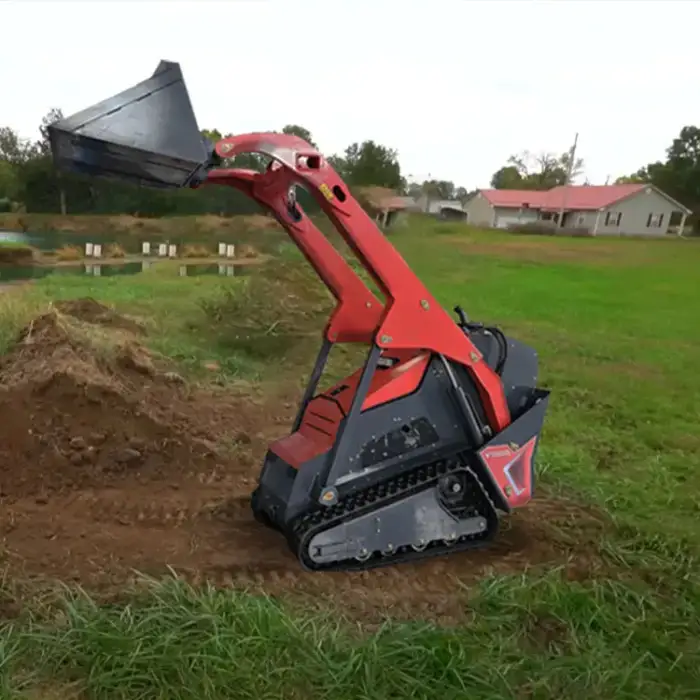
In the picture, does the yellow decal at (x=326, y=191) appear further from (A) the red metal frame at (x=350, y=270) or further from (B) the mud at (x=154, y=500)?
(B) the mud at (x=154, y=500)

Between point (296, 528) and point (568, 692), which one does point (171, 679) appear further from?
point (568, 692)

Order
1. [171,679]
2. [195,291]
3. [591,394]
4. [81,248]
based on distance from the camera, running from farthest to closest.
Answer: [81,248] → [195,291] → [591,394] → [171,679]

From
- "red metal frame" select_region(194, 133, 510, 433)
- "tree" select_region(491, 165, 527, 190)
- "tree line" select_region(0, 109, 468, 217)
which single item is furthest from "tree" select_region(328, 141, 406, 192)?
"tree" select_region(491, 165, 527, 190)

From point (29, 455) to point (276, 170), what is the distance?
235 cm

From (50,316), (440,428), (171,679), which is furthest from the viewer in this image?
(50,316)

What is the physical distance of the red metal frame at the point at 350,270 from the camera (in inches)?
119

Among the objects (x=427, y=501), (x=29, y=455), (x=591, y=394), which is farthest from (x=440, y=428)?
(x=591, y=394)

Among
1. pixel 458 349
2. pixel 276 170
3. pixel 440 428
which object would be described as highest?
pixel 276 170

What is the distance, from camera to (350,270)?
11.8 feet

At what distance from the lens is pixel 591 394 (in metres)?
6.86

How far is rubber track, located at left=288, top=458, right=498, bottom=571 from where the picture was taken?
3.20 m

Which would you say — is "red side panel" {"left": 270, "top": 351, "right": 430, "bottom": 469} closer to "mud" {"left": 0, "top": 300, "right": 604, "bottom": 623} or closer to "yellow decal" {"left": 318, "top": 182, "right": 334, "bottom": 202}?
"mud" {"left": 0, "top": 300, "right": 604, "bottom": 623}

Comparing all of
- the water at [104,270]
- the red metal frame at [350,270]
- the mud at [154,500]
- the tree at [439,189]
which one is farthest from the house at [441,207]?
the red metal frame at [350,270]

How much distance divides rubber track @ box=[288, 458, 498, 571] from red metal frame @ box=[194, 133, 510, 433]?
1.17ft
